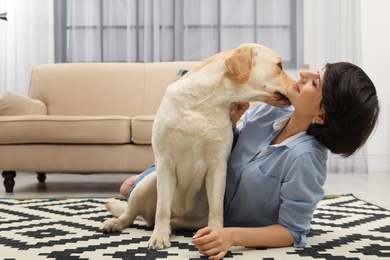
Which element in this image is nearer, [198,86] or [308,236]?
[198,86]

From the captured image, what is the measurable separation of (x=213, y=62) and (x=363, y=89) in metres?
0.46

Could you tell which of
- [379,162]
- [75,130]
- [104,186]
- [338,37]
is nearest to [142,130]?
[75,130]

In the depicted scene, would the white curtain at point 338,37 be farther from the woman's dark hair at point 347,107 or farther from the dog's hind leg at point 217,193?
the dog's hind leg at point 217,193

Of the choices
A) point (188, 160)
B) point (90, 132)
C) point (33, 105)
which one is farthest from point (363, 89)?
point (33, 105)

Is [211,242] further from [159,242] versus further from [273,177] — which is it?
[273,177]

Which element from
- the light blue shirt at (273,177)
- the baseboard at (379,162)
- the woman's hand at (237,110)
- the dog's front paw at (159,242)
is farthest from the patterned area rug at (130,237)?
the baseboard at (379,162)

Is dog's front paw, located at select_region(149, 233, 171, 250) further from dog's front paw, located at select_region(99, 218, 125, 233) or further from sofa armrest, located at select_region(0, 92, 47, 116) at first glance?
sofa armrest, located at select_region(0, 92, 47, 116)

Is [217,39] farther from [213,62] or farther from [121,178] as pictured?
[213,62]

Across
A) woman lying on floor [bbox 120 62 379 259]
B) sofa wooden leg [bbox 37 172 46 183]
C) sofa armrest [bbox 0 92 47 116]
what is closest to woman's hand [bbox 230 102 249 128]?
woman lying on floor [bbox 120 62 379 259]

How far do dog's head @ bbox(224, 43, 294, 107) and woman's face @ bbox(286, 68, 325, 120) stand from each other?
0.10ft

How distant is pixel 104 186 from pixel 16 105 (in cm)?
82

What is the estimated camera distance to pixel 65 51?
4.80 meters

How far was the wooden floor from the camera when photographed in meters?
3.17

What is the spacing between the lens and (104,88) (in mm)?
4031
